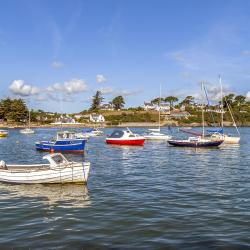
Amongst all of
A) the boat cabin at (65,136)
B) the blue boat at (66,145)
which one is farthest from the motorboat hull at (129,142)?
the blue boat at (66,145)

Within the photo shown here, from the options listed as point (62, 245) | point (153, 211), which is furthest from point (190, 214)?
point (62, 245)

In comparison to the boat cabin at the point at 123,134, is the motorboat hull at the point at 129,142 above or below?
below

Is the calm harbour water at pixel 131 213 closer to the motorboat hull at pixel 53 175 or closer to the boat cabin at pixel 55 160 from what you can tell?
the motorboat hull at pixel 53 175

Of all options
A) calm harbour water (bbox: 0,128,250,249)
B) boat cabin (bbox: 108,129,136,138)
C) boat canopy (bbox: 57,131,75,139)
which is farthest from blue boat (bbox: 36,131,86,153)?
calm harbour water (bbox: 0,128,250,249)

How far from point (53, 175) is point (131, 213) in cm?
934

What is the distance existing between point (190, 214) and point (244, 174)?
1646cm

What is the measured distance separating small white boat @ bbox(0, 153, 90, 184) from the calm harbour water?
25.7 inches

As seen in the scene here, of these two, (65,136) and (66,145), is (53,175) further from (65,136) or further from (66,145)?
(65,136)

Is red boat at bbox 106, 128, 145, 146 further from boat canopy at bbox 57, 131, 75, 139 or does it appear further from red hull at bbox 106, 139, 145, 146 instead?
boat canopy at bbox 57, 131, 75, 139

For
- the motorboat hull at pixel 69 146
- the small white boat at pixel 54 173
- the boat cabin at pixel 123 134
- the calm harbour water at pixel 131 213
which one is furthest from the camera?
the boat cabin at pixel 123 134

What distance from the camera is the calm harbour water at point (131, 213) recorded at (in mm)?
15820

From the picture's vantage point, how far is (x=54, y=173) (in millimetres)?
27453

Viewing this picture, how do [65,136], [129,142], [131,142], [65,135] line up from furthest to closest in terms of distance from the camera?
[129,142] → [131,142] → [65,135] → [65,136]

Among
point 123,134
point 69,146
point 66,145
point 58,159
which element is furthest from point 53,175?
point 123,134
